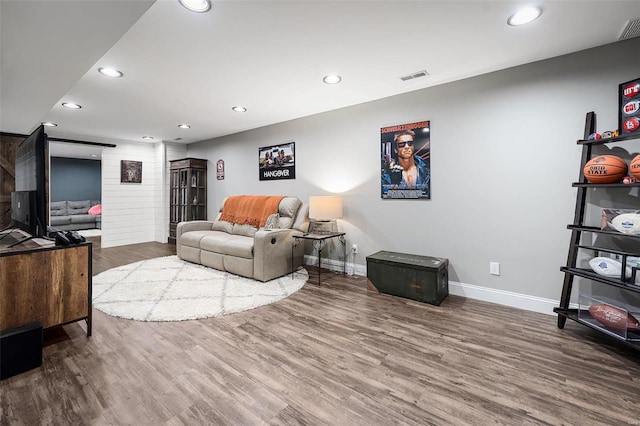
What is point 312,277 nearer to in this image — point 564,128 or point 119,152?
point 564,128

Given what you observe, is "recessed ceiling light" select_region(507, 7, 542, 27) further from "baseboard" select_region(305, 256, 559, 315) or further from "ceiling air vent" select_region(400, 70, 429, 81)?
"baseboard" select_region(305, 256, 559, 315)

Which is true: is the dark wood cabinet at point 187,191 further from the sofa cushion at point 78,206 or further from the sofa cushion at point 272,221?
the sofa cushion at point 78,206

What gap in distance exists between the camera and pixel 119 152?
5871mm

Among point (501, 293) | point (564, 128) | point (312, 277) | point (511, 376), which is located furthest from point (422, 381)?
point (564, 128)

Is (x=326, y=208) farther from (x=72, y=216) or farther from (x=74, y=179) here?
(x=74, y=179)

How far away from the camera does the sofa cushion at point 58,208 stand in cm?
758

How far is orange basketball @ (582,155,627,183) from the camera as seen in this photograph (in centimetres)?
200

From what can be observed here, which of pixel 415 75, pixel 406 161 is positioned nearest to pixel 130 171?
pixel 406 161

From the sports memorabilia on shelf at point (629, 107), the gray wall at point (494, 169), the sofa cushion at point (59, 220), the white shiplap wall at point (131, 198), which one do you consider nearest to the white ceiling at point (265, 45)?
the gray wall at point (494, 169)

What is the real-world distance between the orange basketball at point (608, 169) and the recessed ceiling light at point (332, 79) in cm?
227

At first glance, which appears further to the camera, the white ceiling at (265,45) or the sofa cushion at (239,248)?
the sofa cushion at (239,248)

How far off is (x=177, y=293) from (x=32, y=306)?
122cm

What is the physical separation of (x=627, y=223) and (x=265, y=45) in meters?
2.93

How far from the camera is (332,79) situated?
9.44 feet
